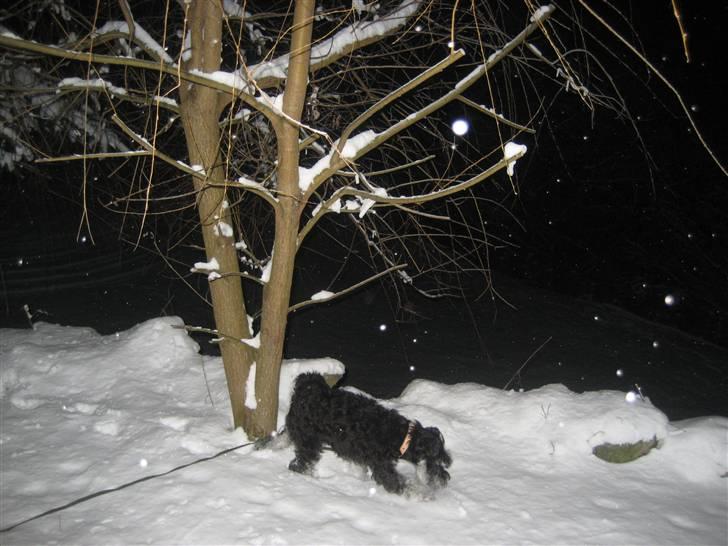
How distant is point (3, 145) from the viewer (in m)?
7.25

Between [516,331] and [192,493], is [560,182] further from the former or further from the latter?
[192,493]

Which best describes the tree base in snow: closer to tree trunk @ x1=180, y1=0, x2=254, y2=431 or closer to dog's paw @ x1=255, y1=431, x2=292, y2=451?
dog's paw @ x1=255, y1=431, x2=292, y2=451

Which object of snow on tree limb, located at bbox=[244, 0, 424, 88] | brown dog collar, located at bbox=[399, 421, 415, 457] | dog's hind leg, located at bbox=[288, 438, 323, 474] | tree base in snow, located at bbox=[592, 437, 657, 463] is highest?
snow on tree limb, located at bbox=[244, 0, 424, 88]

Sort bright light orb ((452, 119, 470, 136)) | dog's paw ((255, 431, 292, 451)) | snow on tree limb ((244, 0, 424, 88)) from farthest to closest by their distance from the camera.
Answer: bright light orb ((452, 119, 470, 136)), dog's paw ((255, 431, 292, 451)), snow on tree limb ((244, 0, 424, 88))

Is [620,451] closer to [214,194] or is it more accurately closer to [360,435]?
[360,435]

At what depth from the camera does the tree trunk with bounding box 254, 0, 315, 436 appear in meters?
3.48

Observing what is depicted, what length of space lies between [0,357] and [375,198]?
532 centimetres

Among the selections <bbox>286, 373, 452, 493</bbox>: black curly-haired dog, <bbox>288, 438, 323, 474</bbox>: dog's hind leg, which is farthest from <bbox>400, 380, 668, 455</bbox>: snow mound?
<bbox>288, 438, 323, 474</bbox>: dog's hind leg

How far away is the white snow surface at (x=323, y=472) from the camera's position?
11.3 ft

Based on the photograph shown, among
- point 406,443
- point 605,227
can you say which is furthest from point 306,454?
point 605,227

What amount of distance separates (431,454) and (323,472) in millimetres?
996

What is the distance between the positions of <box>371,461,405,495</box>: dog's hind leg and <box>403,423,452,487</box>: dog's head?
0.15 m

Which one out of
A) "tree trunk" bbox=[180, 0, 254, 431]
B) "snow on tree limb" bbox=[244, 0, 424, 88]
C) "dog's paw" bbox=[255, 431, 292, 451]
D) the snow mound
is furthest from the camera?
the snow mound

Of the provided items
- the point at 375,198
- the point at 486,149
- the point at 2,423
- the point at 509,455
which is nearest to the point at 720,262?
the point at 486,149
